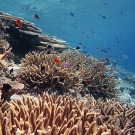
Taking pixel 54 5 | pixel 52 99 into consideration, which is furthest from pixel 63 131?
pixel 54 5

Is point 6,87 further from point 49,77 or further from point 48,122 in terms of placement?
point 49,77

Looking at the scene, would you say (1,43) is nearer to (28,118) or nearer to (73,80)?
(73,80)

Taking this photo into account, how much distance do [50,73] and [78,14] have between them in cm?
5316

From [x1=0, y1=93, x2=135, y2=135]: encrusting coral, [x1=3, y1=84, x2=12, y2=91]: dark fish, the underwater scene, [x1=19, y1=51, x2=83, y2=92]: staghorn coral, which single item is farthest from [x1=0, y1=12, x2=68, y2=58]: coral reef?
[x1=0, y1=93, x2=135, y2=135]: encrusting coral

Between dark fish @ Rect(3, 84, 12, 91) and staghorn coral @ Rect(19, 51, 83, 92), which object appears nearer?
dark fish @ Rect(3, 84, 12, 91)

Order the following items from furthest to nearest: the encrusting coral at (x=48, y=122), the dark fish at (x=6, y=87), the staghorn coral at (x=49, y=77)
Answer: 1. the staghorn coral at (x=49, y=77)
2. the dark fish at (x=6, y=87)
3. the encrusting coral at (x=48, y=122)

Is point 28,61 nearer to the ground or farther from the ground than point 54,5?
nearer to the ground

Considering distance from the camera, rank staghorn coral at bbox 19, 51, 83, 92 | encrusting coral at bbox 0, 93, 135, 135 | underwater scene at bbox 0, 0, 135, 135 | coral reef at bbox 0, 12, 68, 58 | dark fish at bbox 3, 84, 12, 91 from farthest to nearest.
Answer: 1. coral reef at bbox 0, 12, 68, 58
2. staghorn coral at bbox 19, 51, 83, 92
3. dark fish at bbox 3, 84, 12, 91
4. underwater scene at bbox 0, 0, 135, 135
5. encrusting coral at bbox 0, 93, 135, 135

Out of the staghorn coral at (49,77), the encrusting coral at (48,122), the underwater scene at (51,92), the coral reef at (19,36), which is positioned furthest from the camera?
the coral reef at (19,36)

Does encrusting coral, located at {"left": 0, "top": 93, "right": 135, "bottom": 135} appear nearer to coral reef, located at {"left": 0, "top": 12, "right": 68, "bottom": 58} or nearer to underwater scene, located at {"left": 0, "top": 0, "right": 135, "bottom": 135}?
underwater scene, located at {"left": 0, "top": 0, "right": 135, "bottom": 135}

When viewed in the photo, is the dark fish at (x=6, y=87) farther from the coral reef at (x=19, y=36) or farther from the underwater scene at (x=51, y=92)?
the coral reef at (x=19, y=36)

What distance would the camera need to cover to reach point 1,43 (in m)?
7.62

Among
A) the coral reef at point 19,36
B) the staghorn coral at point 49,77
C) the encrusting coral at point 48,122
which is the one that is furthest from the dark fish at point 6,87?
the coral reef at point 19,36

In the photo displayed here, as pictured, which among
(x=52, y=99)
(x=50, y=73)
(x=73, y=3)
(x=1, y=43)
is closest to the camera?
(x=52, y=99)
